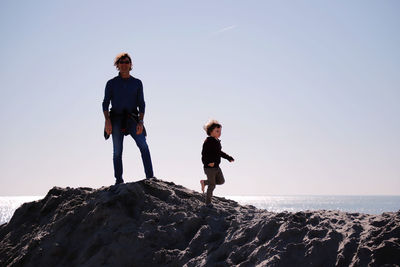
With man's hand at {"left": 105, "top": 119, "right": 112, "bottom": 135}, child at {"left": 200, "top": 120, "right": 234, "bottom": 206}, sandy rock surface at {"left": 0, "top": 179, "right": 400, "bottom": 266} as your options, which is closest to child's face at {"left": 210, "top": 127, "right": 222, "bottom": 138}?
child at {"left": 200, "top": 120, "right": 234, "bottom": 206}

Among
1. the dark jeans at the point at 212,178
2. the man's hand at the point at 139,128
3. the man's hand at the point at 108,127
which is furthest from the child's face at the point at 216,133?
the man's hand at the point at 108,127

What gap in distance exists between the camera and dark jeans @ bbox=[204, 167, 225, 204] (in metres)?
6.74

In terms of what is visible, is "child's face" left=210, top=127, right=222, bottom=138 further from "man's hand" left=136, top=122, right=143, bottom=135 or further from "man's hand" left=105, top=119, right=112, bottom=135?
"man's hand" left=105, top=119, right=112, bottom=135

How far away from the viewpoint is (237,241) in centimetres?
571

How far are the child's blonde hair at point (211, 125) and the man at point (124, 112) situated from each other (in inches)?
52.2

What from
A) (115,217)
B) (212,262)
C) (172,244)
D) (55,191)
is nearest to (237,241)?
(212,262)

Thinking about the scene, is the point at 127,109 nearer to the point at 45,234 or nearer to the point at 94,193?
the point at 94,193

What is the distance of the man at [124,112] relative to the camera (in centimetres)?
769

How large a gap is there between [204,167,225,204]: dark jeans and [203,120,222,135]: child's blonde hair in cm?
57

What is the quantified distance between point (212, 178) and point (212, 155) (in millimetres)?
346

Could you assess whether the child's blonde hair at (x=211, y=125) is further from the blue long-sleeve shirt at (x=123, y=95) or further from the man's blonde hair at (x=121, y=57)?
the man's blonde hair at (x=121, y=57)

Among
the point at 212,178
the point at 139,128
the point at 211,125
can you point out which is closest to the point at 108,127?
the point at 139,128

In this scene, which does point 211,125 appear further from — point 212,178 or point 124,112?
point 124,112

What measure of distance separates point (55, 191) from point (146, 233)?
8.44 feet
